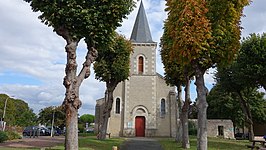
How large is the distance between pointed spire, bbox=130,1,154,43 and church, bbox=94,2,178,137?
0.99 ft

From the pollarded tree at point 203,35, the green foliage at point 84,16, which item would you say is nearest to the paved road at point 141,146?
the pollarded tree at point 203,35

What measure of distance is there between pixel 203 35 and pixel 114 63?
12.7m

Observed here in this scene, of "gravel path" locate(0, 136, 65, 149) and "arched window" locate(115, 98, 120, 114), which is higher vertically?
"arched window" locate(115, 98, 120, 114)

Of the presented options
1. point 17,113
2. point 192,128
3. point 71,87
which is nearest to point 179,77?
point 71,87

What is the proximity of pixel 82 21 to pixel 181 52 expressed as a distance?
17.2 ft

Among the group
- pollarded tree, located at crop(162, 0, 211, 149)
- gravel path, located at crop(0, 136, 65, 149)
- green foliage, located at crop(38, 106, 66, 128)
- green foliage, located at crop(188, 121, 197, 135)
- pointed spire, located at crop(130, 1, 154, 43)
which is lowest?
gravel path, located at crop(0, 136, 65, 149)

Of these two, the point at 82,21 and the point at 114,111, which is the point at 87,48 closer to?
the point at 82,21

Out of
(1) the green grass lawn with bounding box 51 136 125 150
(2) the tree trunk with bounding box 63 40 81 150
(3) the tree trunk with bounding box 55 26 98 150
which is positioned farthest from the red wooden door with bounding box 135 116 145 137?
(2) the tree trunk with bounding box 63 40 81 150

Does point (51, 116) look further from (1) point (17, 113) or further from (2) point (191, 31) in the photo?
(2) point (191, 31)

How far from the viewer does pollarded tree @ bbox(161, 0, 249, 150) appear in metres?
14.6

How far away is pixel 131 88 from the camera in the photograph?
42406 millimetres

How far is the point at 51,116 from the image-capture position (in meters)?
59.9

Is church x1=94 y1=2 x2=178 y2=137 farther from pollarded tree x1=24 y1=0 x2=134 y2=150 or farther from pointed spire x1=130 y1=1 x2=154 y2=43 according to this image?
pollarded tree x1=24 y1=0 x2=134 y2=150

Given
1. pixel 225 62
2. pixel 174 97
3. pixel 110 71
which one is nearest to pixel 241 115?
pixel 174 97
